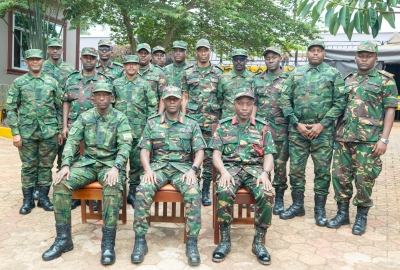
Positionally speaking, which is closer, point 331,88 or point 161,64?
point 331,88

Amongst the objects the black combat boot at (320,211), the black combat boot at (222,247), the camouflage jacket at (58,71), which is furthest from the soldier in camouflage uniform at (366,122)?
the camouflage jacket at (58,71)

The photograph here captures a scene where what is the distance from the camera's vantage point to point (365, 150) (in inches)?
164

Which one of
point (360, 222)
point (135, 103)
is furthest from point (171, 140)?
point (360, 222)

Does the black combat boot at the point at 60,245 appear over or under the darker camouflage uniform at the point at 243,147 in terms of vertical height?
under

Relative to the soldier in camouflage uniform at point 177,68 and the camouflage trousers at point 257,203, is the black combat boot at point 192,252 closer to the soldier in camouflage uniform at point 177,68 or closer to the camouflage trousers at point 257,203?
the camouflage trousers at point 257,203

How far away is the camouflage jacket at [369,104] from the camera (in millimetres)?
4141

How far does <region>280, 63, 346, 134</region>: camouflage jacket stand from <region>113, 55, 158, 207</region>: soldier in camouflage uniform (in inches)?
68.0

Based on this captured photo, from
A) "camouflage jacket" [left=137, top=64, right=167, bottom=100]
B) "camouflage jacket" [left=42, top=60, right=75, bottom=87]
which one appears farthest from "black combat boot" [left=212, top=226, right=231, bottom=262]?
"camouflage jacket" [left=42, top=60, right=75, bottom=87]

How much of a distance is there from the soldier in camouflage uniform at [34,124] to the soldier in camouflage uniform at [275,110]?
2540 millimetres

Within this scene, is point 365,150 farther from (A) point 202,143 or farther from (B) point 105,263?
(B) point 105,263

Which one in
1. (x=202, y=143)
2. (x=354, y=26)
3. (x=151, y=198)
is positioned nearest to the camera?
(x=354, y=26)

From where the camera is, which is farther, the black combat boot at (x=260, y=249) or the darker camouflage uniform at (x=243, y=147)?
the darker camouflage uniform at (x=243, y=147)

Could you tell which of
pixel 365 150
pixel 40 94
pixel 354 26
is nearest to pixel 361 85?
pixel 365 150

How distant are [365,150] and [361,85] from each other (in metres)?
0.70
